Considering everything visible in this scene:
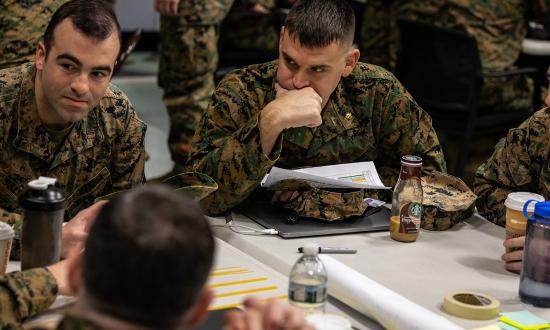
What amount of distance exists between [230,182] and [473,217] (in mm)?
731

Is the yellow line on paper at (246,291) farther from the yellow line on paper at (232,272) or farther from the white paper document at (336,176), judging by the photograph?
the white paper document at (336,176)

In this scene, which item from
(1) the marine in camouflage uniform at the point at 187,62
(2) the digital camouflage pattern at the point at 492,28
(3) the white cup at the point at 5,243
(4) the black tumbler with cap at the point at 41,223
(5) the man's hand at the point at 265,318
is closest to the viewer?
(5) the man's hand at the point at 265,318

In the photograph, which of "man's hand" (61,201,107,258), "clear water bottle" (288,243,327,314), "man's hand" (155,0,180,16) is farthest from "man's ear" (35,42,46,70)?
"man's hand" (155,0,180,16)

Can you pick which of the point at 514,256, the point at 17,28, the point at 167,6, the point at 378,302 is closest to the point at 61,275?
the point at 378,302

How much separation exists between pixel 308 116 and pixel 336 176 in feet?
0.67

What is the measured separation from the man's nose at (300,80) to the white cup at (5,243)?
98 centimetres

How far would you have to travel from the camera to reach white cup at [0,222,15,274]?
5.99 ft

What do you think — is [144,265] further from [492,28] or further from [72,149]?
[492,28]

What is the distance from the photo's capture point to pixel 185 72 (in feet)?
15.5

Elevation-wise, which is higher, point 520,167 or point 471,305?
point 520,167

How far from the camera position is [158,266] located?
1110 mm

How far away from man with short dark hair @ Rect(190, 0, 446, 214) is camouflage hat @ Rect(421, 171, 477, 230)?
9 centimetres

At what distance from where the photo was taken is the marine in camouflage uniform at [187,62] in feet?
15.1

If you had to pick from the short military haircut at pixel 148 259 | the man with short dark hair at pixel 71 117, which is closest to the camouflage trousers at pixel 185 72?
the man with short dark hair at pixel 71 117
